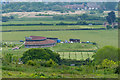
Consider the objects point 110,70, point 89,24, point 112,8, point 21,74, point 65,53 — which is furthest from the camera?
point 112,8

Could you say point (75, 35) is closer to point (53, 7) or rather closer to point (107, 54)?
point (107, 54)

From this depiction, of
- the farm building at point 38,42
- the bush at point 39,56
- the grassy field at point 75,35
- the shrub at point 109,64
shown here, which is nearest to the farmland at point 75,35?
the grassy field at point 75,35

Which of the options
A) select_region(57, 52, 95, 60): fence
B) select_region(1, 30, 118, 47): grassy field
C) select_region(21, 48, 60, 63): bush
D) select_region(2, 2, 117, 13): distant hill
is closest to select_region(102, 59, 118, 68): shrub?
select_region(21, 48, 60, 63): bush

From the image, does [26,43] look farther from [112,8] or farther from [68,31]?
[112,8]

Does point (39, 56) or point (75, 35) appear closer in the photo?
point (39, 56)

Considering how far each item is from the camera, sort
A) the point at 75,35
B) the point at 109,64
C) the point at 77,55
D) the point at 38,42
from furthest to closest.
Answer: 1. the point at 75,35
2. the point at 38,42
3. the point at 77,55
4. the point at 109,64

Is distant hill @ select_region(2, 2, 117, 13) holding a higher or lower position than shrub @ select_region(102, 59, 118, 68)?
higher

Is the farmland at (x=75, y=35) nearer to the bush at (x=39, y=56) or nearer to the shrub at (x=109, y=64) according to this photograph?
the bush at (x=39, y=56)

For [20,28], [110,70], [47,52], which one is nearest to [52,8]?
[20,28]

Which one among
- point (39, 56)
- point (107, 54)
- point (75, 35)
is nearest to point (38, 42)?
point (75, 35)

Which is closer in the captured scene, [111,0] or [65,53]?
[65,53]

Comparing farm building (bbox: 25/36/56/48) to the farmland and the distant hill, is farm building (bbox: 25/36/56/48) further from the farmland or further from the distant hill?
the distant hill
